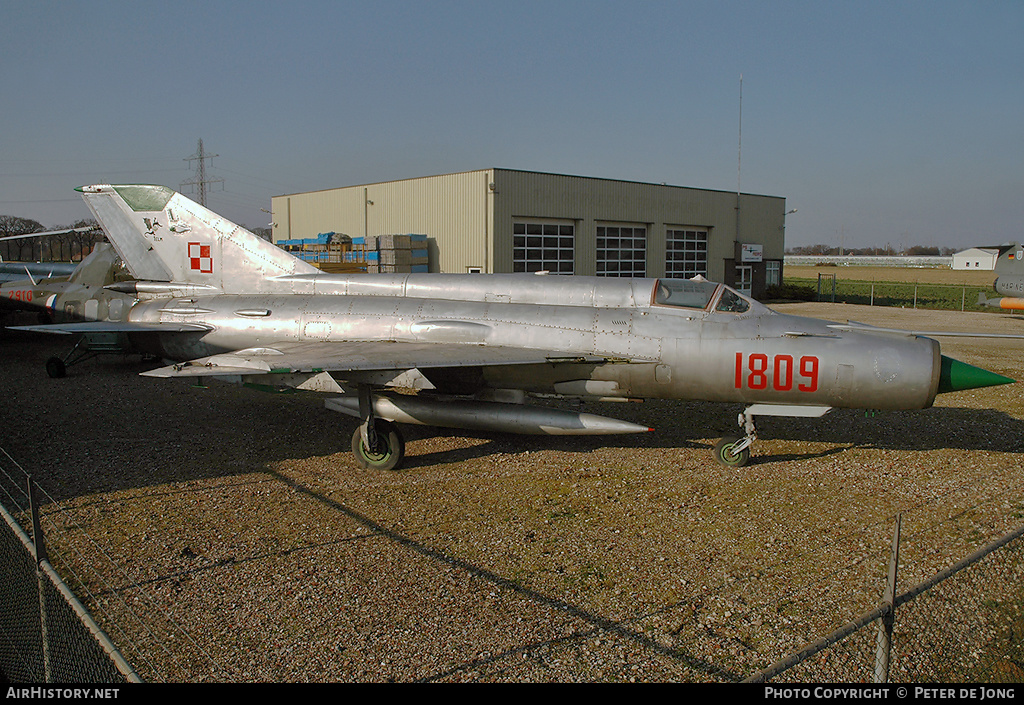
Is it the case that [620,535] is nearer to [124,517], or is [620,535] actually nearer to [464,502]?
[464,502]

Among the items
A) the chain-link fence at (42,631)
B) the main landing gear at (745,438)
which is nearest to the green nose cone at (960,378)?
the main landing gear at (745,438)

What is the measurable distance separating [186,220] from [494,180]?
66.2ft

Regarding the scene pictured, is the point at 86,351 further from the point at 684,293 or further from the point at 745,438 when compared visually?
the point at 745,438

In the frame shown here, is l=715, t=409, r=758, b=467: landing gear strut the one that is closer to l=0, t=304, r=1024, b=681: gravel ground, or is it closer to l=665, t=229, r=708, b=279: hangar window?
l=0, t=304, r=1024, b=681: gravel ground

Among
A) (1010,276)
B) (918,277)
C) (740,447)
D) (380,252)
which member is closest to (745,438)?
(740,447)

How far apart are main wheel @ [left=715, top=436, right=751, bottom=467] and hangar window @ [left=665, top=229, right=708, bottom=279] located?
3077cm

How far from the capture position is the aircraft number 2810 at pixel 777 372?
8.93m

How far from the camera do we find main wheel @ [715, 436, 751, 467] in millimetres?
9719

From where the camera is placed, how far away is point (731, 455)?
9734 millimetres

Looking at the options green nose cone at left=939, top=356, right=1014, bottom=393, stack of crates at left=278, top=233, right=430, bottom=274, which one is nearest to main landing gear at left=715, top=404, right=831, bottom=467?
green nose cone at left=939, top=356, right=1014, bottom=393

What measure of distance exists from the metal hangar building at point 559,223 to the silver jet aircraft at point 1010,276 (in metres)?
13.4

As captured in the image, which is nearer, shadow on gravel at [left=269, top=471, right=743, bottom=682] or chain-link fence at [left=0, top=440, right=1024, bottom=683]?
chain-link fence at [left=0, top=440, right=1024, bottom=683]

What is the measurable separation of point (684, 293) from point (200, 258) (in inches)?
341

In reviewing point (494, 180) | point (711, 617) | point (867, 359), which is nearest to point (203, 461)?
point (711, 617)
